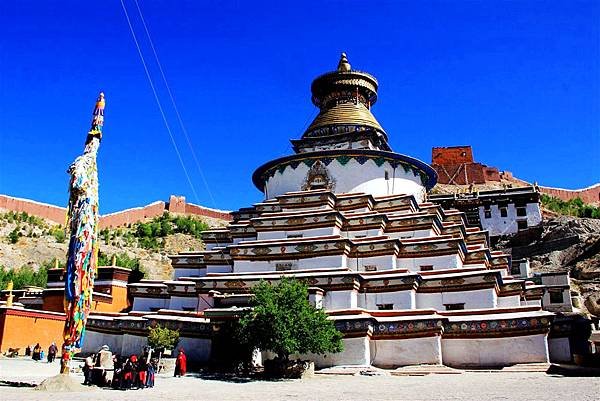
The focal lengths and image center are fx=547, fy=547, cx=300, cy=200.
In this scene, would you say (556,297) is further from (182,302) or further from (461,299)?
(182,302)

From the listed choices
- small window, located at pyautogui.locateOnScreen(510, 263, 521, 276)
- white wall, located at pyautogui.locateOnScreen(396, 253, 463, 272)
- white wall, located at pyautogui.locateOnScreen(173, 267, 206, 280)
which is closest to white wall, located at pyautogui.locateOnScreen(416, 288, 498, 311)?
white wall, located at pyautogui.locateOnScreen(396, 253, 463, 272)

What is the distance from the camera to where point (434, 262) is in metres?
22.2

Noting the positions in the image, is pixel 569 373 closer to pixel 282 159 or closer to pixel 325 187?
pixel 325 187

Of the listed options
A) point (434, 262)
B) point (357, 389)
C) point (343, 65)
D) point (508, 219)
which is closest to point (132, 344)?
point (357, 389)

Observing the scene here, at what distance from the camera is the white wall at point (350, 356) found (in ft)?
60.3

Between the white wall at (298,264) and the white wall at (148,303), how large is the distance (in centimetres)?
367

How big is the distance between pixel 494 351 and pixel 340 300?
5532 millimetres

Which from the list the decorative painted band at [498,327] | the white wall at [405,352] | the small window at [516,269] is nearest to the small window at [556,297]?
the small window at [516,269]

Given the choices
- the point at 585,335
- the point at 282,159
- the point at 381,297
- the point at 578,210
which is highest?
the point at 578,210

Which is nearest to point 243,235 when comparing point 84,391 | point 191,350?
point 191,350

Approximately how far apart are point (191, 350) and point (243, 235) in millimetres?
7390

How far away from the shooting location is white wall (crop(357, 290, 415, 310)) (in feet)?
66.5

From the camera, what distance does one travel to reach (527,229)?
1922 inches

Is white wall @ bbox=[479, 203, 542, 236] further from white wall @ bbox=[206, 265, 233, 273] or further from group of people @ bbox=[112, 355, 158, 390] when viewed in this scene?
group of people @ bbox=[112, 355, 158, 390]
